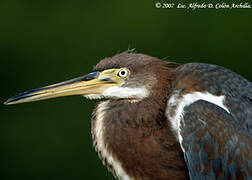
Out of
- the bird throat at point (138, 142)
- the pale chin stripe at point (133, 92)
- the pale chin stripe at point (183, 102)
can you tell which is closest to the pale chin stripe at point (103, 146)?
the bird throat at point (138, 142)

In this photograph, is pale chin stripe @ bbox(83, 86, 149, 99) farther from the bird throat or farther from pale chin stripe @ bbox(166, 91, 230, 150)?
pale chin stripe @ bbox(166, 91, 230, 150)

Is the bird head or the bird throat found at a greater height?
the bird head

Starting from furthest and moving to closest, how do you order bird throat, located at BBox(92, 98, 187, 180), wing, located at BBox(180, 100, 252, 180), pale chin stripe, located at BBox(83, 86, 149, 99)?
1. pale chin stripe, located at BBox(83, 86, 149, 99)
2. bird throat, located at BBox(92, 98, 187, 180)
3. wing, located at BBox(180, 100, 252, 180)

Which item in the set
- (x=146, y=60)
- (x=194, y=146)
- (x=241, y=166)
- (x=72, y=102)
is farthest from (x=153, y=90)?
(x=72, y=102)

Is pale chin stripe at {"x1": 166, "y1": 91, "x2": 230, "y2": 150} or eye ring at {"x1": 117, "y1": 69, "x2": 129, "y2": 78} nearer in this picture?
pale chin stripe at {"x1": 166, "y1": 91, "x2": 230, "y2": 150}

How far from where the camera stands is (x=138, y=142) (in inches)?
93.4

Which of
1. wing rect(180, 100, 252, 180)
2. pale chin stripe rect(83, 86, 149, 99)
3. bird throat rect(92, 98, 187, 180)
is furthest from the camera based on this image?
pale chin stripe rect(83, 86, 149, 99)

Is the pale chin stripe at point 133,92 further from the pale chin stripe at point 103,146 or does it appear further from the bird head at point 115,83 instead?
the pale chin stripe at point 103,146

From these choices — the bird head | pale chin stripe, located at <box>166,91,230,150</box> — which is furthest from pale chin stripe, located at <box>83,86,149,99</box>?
pale chin stripe, located at <box>166,91,230,150</box>

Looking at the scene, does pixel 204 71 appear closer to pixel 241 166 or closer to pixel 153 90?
pixel 153 90

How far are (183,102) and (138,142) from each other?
31cm

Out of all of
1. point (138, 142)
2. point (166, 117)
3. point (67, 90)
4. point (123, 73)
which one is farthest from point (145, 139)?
point (67, 90)

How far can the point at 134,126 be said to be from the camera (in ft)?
7.87

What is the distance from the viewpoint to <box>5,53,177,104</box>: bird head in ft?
8.09
